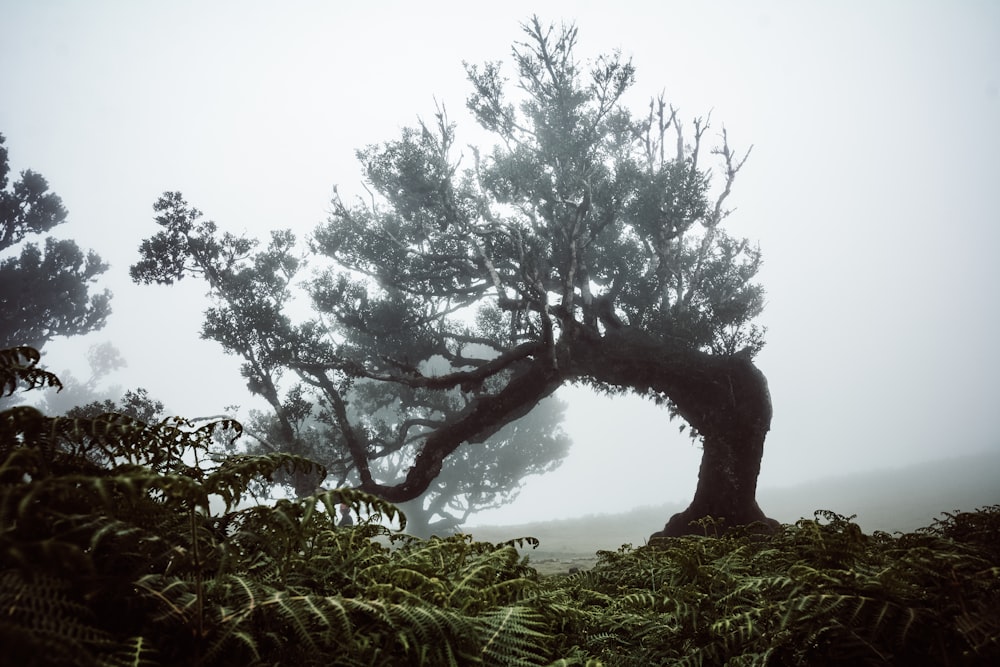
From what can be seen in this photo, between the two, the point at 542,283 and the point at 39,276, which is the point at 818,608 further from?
the point at 39,276

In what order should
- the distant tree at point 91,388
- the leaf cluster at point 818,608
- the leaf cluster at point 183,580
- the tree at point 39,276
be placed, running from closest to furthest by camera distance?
the leaf cluster at point 183,580
the leaf cluster at point 818,608
the tree at point 39,276
the distant tree at point 91,388

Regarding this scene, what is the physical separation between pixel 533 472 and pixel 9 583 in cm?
2994

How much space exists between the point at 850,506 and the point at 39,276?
146 ft

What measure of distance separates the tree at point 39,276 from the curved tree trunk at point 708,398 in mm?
24394

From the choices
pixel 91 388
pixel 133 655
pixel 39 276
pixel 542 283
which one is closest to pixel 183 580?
pixel 133 655

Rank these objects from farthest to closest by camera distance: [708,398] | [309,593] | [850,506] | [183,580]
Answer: [850,506] < [708,398] < [309,593] < [183,580]

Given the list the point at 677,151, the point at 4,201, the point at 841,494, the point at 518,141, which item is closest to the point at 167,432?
the point at 518,141

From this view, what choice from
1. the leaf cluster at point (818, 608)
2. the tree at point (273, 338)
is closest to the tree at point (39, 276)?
the tree at point (273, 338)

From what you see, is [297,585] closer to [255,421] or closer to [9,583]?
[9,583]

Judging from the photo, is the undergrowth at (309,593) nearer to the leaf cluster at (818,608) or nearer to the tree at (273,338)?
the leaf cluster at (818,608)

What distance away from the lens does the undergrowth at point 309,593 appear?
1.27 metres

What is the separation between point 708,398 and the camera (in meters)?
12.7

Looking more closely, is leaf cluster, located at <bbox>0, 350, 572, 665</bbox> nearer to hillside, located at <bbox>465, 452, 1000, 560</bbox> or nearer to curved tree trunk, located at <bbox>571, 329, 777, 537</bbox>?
curved tree trunk, located at <bbox>571, 329, 777, 537</bbox>

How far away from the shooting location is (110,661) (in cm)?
121
